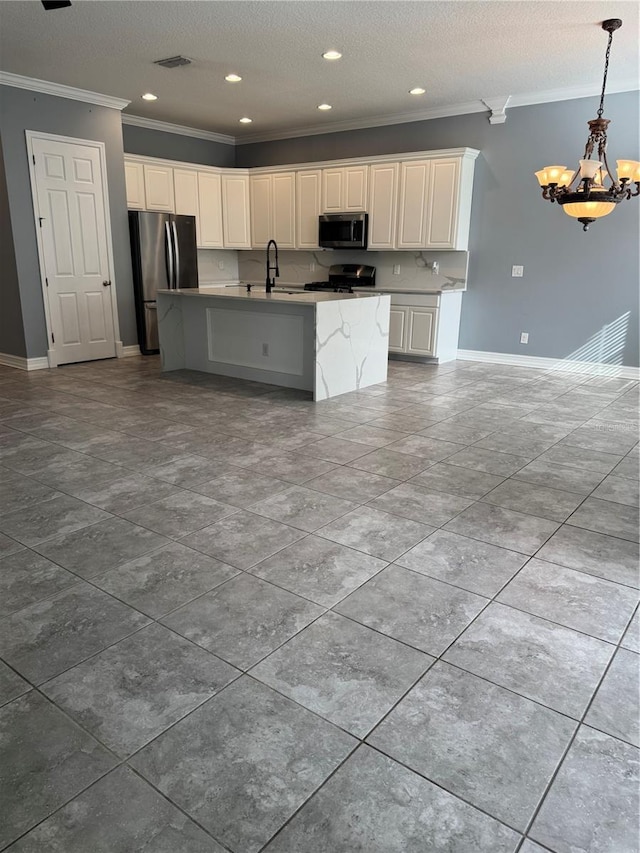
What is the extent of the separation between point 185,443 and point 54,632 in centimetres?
208

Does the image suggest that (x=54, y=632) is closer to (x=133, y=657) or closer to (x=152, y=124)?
(x=133, y=657)

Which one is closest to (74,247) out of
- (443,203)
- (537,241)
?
(443,203)

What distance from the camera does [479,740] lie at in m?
1.58

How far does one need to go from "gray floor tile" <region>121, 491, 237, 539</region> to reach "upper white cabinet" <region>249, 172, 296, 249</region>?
5.79 metres

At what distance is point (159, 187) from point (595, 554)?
7.03 m

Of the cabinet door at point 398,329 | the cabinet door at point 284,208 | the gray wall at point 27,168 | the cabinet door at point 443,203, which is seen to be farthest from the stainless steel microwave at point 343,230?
the gray wall at point 27,168

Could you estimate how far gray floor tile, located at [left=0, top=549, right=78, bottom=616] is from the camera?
2.18 meters

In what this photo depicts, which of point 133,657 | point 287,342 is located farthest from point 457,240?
point 133,657

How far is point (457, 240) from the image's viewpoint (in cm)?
673

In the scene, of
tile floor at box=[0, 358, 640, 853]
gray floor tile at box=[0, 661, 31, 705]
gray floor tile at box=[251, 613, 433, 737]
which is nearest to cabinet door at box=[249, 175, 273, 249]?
tile floor at box=[0, 358, 640, 853]

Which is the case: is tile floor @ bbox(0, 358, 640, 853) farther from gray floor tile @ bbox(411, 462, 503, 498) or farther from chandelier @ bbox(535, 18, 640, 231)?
chandelier @ bbox(535, 18, 640, 231)

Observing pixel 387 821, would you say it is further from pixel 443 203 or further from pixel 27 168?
pixel 27 168

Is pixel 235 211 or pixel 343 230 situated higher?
pixel 235 211

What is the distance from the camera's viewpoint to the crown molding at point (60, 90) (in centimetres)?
Result: 567
